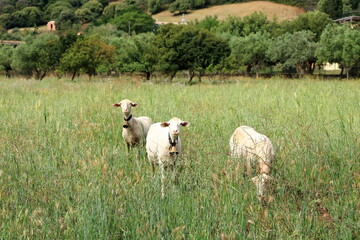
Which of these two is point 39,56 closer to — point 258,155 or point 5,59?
point 5,59

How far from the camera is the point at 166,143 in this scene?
214 inches

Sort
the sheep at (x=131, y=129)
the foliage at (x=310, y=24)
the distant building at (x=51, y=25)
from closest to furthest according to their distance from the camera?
the sheep at (x=131, y=129) < the foliage at (x=310, y=24) < the distant building at (x=51, y=25)

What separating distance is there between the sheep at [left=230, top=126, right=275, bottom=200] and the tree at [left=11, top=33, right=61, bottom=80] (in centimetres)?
3959

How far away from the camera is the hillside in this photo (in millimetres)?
112250

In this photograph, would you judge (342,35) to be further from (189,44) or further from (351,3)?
(351,3)

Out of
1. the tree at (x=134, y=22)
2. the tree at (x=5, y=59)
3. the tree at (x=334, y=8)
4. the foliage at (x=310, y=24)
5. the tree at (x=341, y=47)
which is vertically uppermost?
the tree at (x=334, y=8)

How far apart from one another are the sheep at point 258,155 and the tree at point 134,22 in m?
110

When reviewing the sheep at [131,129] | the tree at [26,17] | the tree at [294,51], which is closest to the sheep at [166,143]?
the sheep at [131,129]

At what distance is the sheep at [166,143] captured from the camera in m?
5.07

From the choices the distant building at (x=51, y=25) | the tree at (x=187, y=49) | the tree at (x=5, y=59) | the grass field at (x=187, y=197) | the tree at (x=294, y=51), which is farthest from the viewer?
the distant building at (x=51, y=25)

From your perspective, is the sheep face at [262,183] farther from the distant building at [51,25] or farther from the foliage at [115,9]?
the distant building at [51,25]

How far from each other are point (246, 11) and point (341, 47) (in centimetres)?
7726

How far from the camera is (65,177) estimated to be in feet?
15.5

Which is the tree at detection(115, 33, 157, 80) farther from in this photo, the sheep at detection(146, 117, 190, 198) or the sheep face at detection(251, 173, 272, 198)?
the sheep face at detection(251, 173, 272, 198)
